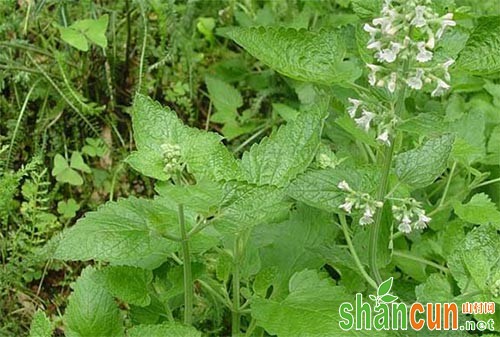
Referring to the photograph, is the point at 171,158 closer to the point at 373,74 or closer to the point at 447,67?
the point at 373,74

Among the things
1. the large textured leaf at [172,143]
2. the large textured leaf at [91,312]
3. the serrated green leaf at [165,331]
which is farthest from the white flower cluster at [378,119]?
the large textured leaf at [91,312]

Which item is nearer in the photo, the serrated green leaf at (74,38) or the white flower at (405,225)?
the white flower at (405,225)

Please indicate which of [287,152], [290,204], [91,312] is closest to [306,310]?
[290,204]

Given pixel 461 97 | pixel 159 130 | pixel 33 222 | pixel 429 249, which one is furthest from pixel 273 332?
pixel 461 97

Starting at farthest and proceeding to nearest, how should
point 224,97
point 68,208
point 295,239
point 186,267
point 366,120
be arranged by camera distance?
point 224,97, point 68,208, point 295,239, point 186,267, point 366,120

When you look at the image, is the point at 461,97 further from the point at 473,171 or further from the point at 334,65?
the point at 334,65

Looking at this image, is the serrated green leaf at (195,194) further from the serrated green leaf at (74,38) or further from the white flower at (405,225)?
the serrated green leaf at (74,38)
